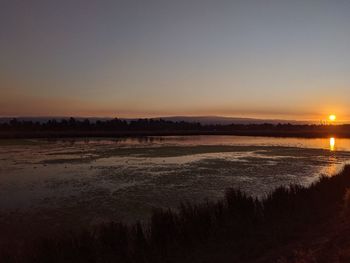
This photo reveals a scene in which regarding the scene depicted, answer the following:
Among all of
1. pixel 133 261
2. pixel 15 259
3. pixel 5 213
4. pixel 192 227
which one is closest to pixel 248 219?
pixel 192 227

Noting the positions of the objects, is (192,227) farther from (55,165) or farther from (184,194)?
(55,165)

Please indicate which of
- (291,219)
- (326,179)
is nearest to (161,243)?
(291,219)

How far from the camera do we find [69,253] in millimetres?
8367

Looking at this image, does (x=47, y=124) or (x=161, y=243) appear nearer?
(x=161, y=243)

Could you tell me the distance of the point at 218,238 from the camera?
10078 millimetres

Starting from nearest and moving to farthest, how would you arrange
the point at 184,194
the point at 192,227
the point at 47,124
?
the point at 192,227, the point at 184,194, the point at 47,124

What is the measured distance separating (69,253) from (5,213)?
6.07m

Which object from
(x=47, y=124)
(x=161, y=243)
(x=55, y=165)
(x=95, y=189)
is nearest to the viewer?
(x=161, y=243)

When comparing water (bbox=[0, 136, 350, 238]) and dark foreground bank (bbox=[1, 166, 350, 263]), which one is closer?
dark foreground bank (bbox=[1, 166, 350, 263])

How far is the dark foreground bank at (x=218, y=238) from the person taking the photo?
8.27 m

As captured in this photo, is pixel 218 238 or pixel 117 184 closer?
pixel 218 238

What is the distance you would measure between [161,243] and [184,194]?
688cm

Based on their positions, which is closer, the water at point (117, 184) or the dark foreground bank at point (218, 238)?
the dark foreground bank at point (218, 238)

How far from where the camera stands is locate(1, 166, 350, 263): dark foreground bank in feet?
27.1
